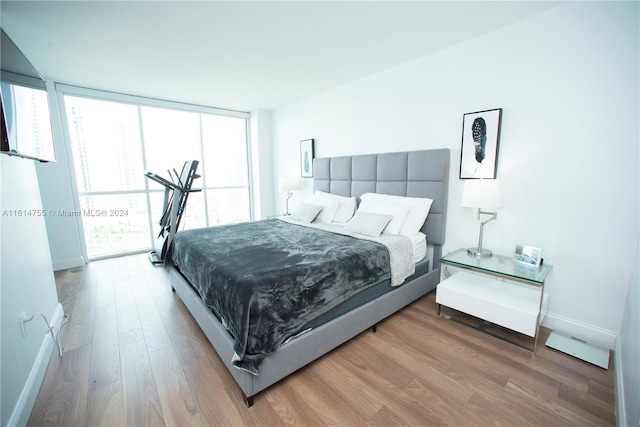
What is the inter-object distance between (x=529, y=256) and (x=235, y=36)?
128 inches

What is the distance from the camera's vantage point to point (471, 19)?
213 centimetres

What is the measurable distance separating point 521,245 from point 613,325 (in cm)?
78

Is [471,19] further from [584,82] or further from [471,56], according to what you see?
[584,82]

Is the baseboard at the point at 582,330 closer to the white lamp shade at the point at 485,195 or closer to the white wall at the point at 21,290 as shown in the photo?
the white lamp shade at the point at 485,195

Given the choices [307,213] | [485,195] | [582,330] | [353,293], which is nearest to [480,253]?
[485,195]

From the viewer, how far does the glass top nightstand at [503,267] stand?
1.92 m

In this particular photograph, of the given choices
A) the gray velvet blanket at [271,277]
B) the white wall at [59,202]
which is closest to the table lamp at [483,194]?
the gray velvet blanket at [271,277]

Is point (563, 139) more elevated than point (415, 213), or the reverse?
point (563, 139)

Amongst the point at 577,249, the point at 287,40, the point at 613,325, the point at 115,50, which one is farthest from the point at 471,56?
the point at 115,50

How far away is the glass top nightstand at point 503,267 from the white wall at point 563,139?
23 cm

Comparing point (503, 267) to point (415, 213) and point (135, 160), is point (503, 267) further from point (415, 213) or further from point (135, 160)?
point (135, 160)

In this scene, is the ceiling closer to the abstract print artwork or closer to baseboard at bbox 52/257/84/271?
the abstract print artwork

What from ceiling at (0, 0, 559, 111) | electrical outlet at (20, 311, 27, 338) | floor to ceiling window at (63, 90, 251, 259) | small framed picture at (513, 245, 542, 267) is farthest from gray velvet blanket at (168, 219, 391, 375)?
floor to ceiling window at (63, 90, 251, 259)

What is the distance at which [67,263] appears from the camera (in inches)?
147
